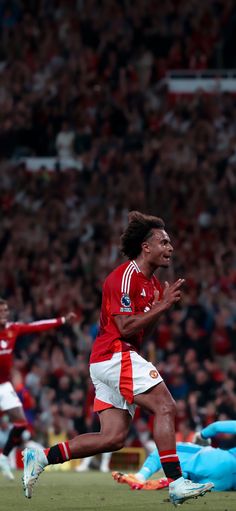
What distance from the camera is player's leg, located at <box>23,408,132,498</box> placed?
29.7ft

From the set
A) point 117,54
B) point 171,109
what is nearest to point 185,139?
point 171,109

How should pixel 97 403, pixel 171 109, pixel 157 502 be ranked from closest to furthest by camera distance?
pixel 97 403 → pixel 157 502 → pixel 171 109

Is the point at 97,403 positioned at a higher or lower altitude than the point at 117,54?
lower

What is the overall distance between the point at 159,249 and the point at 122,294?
0.55m

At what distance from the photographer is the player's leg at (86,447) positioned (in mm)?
9047

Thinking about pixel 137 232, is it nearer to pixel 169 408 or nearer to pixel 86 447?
pixel 169 408

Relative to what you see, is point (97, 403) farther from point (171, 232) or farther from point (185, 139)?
point (185, 139)

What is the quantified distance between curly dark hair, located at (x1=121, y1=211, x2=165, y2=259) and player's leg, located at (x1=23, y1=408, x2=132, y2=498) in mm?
1271

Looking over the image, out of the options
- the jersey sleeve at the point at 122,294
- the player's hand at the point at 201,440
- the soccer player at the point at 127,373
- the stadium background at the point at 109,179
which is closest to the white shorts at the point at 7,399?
the stadium background at the point at 109,179

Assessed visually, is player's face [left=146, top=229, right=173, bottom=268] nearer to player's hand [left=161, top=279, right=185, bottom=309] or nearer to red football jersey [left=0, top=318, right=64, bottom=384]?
player's hand [left=161, top=279, right=185, bottom=309]

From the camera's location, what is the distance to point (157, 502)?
9.94m

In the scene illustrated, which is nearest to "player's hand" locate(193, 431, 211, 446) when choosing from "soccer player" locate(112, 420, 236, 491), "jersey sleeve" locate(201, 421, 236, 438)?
"soccer player" locate(112, 420, 236, 491)

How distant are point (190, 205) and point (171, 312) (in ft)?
9.10

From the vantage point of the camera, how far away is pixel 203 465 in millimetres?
10930
